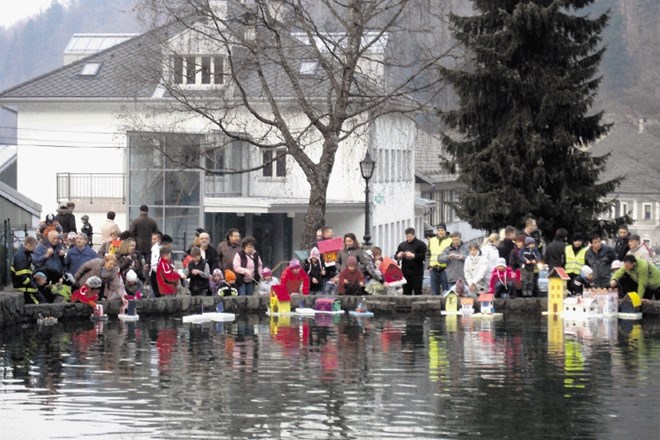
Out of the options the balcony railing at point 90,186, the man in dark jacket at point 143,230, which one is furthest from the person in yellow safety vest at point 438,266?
the balcony railing at point 90,186

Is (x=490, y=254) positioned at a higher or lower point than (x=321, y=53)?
lower

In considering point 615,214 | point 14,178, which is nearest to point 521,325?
point 14,178

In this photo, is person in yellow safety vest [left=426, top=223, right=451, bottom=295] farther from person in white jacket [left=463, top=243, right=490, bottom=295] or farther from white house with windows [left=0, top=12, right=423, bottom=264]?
white house with windows [left=0, top=12, right=423, bottom=264]

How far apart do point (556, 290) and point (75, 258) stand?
8.40m

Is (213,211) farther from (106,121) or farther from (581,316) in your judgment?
(581,316)

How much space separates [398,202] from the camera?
69.9 m

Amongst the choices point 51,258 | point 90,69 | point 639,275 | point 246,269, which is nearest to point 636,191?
point 90,69

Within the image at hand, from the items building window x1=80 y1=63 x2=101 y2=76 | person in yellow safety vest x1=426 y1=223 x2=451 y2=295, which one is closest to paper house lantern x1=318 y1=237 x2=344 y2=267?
person in yellow safety vest x1=426 y1=223 x2=451 y2=295

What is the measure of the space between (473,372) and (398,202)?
50768 mm

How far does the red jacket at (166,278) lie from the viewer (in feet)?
95.1

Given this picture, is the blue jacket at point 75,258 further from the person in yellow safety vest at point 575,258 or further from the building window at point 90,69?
the building window at point 90,69

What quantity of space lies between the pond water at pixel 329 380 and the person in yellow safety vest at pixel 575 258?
4098mm

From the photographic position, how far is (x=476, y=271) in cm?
3000

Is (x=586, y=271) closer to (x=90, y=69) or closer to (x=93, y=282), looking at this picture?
A: (x=93, y=282)
